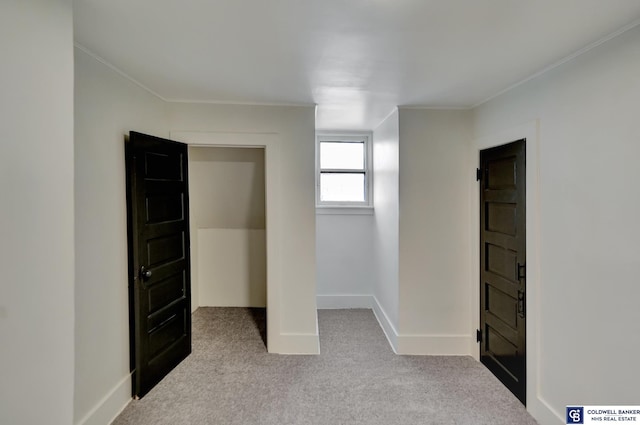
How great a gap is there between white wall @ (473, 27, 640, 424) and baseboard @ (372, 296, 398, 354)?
1.25 metres

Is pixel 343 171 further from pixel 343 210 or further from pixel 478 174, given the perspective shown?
pixel 478 174

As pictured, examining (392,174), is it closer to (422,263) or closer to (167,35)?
(422,263)

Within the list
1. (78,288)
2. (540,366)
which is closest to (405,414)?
(540,366)

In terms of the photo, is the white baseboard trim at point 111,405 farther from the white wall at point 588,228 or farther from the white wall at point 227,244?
the white wall at point 588,228

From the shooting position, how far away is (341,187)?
473 centimetres

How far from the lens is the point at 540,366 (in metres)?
2.31

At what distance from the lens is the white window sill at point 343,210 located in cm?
458

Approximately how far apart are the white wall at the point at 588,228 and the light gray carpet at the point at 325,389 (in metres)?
0.52

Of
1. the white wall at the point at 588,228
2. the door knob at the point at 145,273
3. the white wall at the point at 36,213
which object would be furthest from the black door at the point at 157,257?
the white wall at the point at 588,228

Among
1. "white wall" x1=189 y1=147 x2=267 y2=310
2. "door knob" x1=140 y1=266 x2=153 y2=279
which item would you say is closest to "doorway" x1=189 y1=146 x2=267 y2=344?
"white wall" x1=189 y1=147 x2=267 y2=310

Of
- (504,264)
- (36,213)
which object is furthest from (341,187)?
(36,213)

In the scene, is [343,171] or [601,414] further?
[343,171]

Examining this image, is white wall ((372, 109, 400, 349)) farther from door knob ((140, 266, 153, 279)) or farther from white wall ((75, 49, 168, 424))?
white wall ((75, 49, 168, 424))

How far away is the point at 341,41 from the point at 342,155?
2.92 meters
